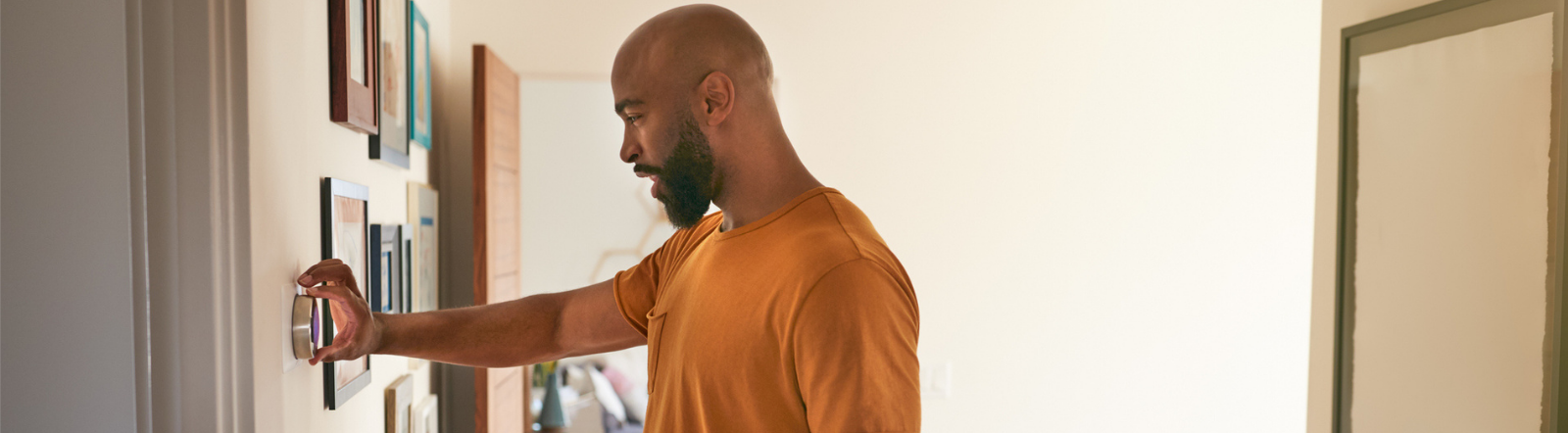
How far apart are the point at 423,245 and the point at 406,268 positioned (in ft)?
0.99

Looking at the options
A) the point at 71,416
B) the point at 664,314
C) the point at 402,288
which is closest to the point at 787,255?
the point at 664,314

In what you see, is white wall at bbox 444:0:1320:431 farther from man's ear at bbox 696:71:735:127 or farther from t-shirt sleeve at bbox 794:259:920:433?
t-shirt sleeve at bbox 794:259:920:433

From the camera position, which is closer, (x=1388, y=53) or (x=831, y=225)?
(x=831, y=225)

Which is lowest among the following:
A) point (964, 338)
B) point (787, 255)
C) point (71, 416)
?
point (964, 338)

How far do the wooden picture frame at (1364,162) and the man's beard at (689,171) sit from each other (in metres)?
1.48

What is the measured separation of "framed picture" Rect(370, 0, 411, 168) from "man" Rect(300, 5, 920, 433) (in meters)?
0.34

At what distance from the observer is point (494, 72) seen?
2.19 metres

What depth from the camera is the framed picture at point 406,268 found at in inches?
64.6

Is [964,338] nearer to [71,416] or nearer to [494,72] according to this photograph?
[494,72]

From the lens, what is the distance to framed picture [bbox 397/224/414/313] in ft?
5.38

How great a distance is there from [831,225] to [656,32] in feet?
1.11

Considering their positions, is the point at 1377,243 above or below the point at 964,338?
above

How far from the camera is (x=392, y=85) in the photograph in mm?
1521

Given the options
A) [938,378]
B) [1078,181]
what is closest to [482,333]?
[938,378]
